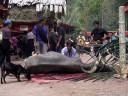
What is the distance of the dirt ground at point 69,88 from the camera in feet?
24.0

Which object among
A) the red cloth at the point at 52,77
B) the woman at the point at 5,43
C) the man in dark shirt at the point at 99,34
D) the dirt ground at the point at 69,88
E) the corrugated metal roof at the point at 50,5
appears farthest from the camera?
the corrugated metal roof at the point at 50,5

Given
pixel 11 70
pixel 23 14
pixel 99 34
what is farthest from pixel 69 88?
pixel 23 14

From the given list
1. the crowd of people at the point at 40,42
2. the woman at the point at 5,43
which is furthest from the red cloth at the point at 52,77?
the woman at the point at 5,43

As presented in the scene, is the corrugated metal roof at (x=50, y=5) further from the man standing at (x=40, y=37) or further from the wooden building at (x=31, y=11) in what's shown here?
the man standing at (x=40, y=37)

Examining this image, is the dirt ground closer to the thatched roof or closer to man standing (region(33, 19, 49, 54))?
man standing (region(33, 19, 49, 54))

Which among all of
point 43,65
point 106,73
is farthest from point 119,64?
point 43,65

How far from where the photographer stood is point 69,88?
7.89 metres

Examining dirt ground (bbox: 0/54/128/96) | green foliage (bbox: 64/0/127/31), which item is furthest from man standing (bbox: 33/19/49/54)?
green foliage (bbox: 64/0/127/31)

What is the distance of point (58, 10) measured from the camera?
17.3m

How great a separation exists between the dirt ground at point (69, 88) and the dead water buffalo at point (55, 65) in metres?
0.57

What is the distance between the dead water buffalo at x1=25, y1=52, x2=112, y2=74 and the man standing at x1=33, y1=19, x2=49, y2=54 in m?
A: 1.89

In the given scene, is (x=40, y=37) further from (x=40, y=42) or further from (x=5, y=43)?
(x=5, y=43)

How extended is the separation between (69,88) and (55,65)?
1548 millimetres

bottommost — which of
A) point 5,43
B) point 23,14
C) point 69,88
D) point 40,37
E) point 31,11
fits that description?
point 69,88
